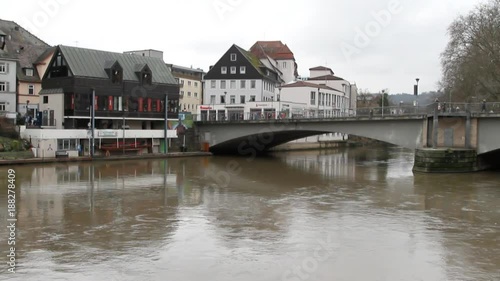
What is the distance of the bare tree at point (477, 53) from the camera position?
5002 centimetres

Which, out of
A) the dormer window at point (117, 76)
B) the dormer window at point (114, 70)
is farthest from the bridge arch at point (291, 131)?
the dormer window at point (114, 70)

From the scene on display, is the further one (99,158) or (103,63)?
(103,63)

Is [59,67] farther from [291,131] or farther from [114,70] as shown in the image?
[291,131]

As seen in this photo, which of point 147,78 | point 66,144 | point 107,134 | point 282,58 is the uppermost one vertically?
point 282,58

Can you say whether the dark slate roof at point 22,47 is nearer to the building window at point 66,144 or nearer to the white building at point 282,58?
the building window at point 66,144

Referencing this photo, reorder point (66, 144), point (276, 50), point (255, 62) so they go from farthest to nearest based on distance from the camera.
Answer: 1. point (276, 50)
2. point (255, 62)
3. point (66, 144)

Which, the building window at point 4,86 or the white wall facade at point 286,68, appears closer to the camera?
the building window at point 4,86

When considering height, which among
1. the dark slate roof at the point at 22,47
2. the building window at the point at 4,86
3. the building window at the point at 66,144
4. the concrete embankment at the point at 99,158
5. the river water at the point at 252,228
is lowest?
the river water at the point at 252,228

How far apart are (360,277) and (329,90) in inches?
2847

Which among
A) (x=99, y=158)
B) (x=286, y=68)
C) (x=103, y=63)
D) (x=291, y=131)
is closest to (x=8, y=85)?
(x=103, y=63)

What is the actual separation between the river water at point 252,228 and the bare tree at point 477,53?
19076 mm

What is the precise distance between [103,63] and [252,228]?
38.3 meters

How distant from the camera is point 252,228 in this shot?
19297 millimetres

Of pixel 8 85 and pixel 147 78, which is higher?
pixel 147 78
